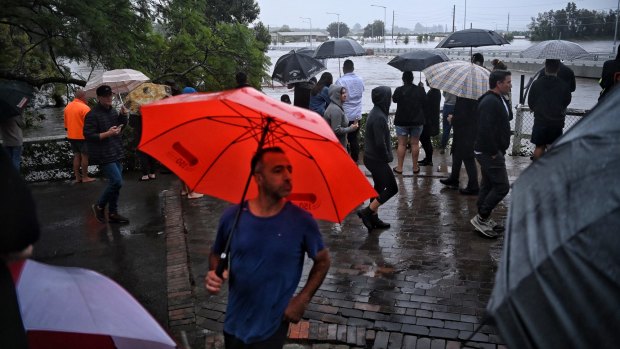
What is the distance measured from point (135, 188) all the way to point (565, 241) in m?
8.35

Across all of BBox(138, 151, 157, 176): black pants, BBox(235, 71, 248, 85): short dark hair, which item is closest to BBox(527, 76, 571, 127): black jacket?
BBox(235, 71, 248, 85): short dark hair

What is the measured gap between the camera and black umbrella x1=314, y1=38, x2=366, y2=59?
40.7ft

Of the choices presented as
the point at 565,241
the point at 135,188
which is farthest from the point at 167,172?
the point at 565,241

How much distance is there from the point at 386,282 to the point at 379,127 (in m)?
1.90

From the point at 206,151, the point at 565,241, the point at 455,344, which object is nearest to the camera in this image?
the point at 565,241

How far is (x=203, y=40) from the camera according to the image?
36.8 ft

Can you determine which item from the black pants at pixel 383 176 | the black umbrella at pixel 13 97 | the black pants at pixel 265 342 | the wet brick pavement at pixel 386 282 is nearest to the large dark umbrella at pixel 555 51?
the wet brick pavement at pixel 386 282

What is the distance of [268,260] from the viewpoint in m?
2.61

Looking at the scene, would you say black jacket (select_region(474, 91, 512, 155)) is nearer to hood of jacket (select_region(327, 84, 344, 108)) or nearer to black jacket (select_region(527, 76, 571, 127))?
black jacket (select_region(527, 76, 571, 127))

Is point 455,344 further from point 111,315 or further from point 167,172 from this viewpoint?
point 167,172

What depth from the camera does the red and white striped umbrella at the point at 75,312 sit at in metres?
1.37

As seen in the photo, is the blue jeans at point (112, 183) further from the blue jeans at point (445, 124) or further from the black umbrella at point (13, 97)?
the blue jeans at point (445, 124)

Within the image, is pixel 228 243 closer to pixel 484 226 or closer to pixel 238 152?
pixel 238 152

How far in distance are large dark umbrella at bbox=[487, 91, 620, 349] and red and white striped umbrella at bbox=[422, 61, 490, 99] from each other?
232 inches
